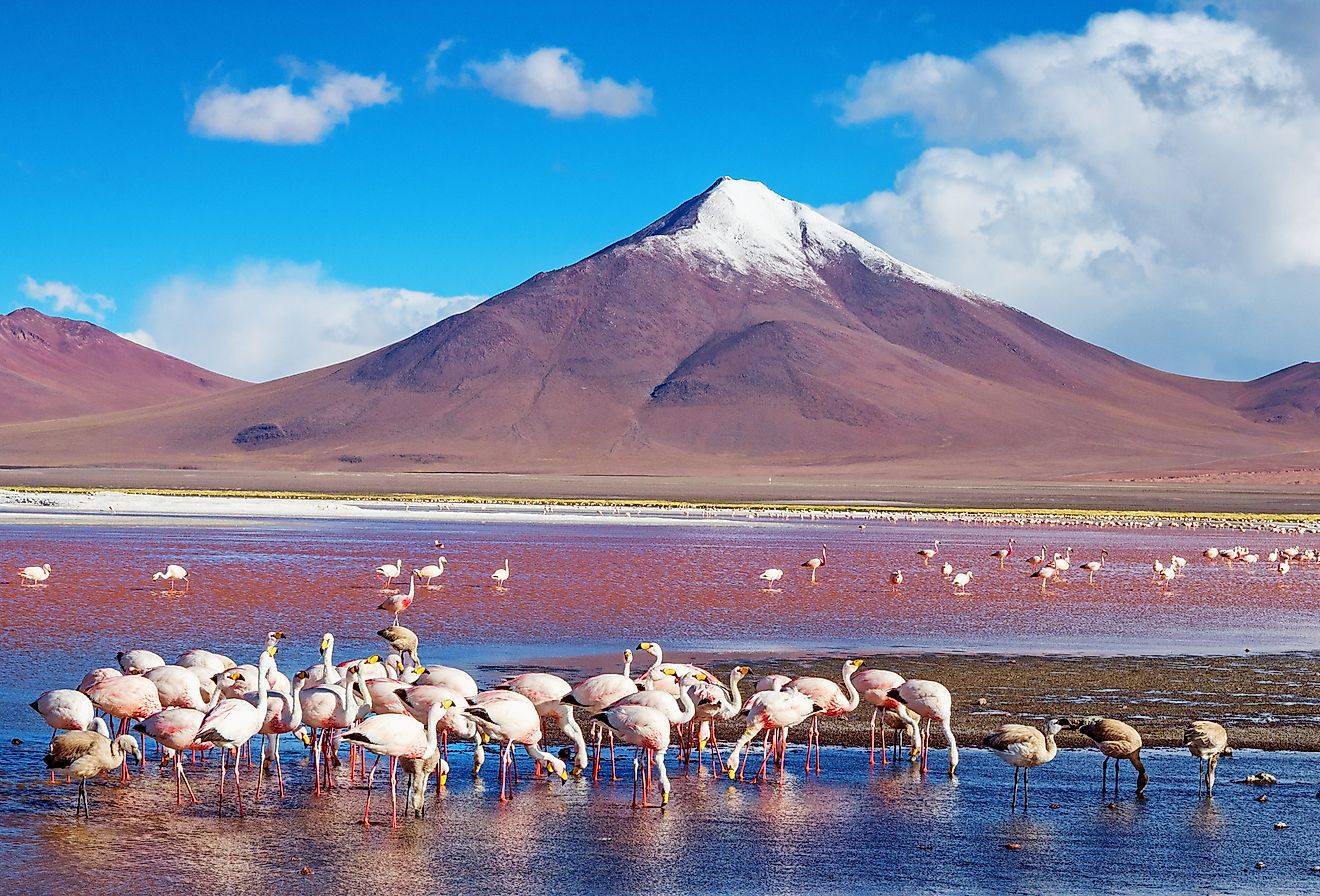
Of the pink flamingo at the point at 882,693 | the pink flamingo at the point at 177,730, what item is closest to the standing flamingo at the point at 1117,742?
the pink flamingo at the point at 882,693

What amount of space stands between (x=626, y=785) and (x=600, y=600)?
43.2 feet

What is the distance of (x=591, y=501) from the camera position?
74.4 metres

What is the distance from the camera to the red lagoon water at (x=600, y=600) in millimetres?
20016

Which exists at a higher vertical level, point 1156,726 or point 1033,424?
point 1033,424

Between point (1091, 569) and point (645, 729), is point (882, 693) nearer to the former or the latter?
point (645, 729)

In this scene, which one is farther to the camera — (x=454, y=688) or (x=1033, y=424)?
(x=1033, y=424)

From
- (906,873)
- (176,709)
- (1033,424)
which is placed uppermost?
(1033,424)

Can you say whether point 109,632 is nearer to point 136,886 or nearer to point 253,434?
point 136,886

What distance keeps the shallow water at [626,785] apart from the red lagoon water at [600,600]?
4.4 inches

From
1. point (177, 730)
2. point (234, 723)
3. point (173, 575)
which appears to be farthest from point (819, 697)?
point (173, 575)

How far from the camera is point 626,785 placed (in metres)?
11.9

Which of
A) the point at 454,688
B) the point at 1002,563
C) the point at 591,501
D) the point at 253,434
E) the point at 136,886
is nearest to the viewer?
the point at 136,886

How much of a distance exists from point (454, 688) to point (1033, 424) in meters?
169

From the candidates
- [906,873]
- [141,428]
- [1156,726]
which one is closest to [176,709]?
[906,873]
